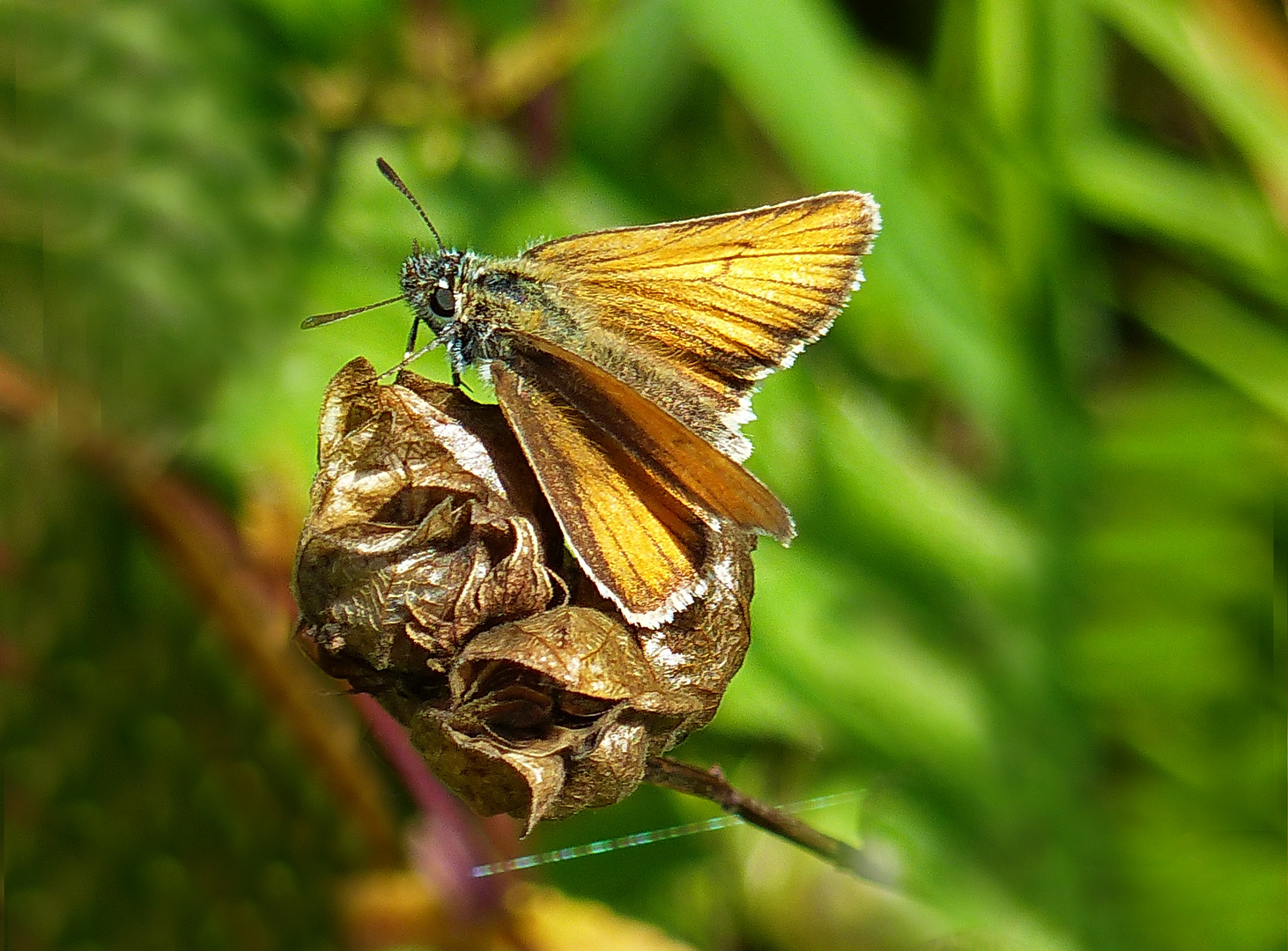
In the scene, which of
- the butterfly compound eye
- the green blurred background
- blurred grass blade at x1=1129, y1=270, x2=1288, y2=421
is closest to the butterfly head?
the butterfly compound eye

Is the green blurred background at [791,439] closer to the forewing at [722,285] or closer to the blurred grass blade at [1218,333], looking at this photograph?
the blurred grass blade at [1218,333]

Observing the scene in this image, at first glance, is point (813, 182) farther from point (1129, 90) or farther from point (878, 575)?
point (1129, 90)

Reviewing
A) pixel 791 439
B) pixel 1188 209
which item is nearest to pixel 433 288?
pixel 791 439

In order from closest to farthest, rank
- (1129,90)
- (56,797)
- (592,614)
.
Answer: (592,614) < (56,797) < (1129,90)

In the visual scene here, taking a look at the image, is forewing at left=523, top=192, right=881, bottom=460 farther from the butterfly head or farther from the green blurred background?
the green blurred background

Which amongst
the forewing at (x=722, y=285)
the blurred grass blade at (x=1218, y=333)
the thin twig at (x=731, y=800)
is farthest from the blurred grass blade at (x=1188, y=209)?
the thin twig at (x=731, y=800)

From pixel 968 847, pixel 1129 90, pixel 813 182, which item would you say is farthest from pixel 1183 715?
pixel 1129 90
